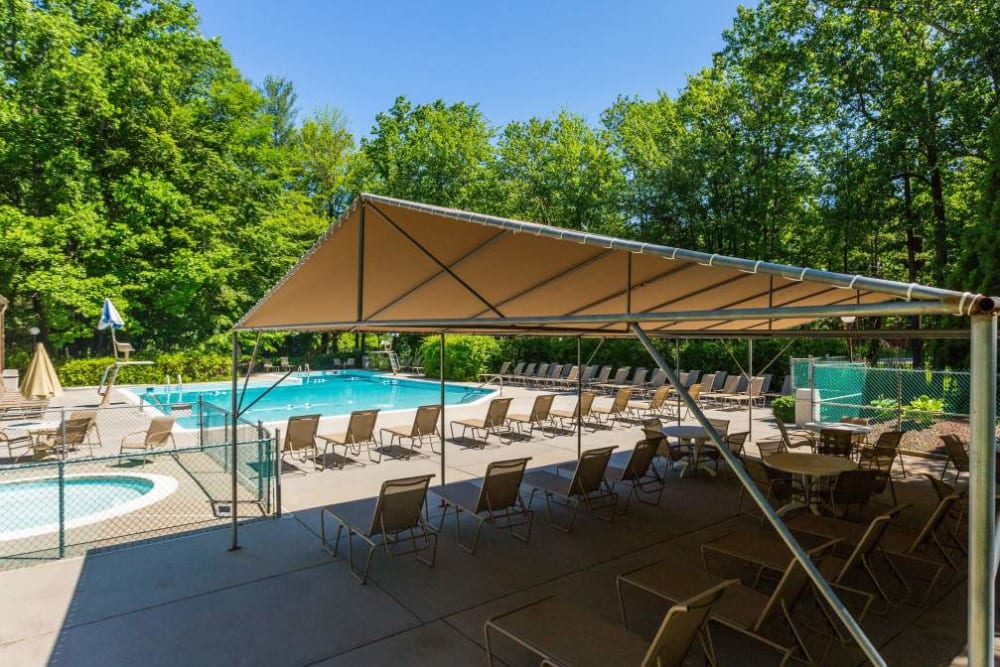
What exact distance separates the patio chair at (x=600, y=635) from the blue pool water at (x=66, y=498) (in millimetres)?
6767

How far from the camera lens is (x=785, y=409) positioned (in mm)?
14539

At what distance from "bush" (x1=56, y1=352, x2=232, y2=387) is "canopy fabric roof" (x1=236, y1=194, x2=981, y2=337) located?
19.1 metres

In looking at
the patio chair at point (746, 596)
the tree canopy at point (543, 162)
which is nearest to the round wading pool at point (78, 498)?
the patio chair at point (746, 596)

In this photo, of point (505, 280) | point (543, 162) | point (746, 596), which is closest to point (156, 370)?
point (543, 162)

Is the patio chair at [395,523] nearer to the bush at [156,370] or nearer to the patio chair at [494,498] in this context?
the patio chair at [494,498]

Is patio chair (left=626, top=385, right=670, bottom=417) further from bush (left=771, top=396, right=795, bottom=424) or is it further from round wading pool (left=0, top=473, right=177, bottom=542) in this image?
round wading pool (left=0, top=473, right=177, bottom=542)

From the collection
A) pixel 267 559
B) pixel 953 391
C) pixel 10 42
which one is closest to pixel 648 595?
pixel 267 559

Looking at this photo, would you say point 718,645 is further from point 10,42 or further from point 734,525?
point 10,42

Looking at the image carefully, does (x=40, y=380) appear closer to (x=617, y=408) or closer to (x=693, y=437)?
(x=617, y=408)

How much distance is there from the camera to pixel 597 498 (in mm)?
7211

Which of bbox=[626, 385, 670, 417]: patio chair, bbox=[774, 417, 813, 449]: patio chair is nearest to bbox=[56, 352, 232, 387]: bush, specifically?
bbox=[626, 385, 670, 417]: patio chair

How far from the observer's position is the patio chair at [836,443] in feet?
28.9

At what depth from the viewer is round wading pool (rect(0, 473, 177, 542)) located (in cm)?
743

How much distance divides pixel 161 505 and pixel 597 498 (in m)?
5.89
